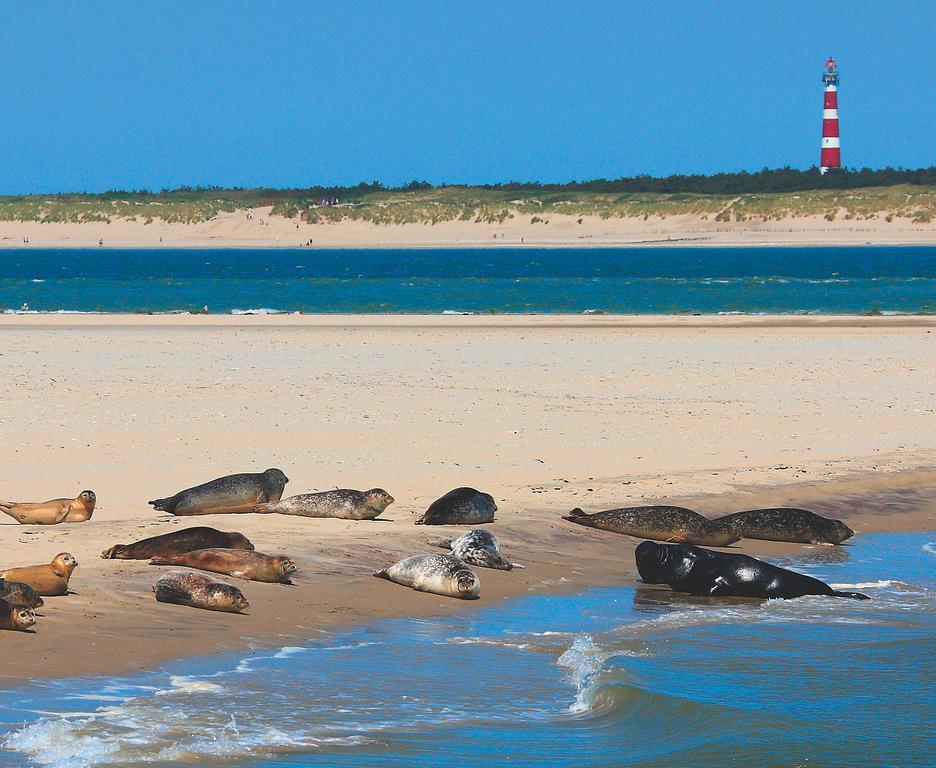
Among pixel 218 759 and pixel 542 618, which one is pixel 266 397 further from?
pixel 218 759

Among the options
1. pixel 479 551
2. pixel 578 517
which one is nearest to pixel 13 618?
pixel 479 551

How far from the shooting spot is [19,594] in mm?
7012

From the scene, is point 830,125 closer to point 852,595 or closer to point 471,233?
point 471,233

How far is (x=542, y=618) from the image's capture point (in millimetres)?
7914

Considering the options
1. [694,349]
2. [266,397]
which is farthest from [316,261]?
[266,397]

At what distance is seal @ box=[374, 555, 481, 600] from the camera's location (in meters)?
8.18

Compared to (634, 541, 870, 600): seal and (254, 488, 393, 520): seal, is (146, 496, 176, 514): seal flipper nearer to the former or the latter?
(254, 488, 393, 520): seal

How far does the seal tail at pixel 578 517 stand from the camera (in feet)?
32.9

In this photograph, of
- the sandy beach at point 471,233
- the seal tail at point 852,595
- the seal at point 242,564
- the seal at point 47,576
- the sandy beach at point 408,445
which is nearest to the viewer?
the seal at point 47,576

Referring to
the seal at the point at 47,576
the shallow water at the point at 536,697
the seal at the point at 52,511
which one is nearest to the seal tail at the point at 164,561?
the seal at the point at 47,576

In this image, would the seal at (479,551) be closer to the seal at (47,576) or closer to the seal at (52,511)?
the seal at (52,511)

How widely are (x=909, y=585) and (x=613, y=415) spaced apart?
19.4 ft

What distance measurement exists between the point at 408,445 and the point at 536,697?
6.27 m

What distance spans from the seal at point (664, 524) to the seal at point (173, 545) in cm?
261
